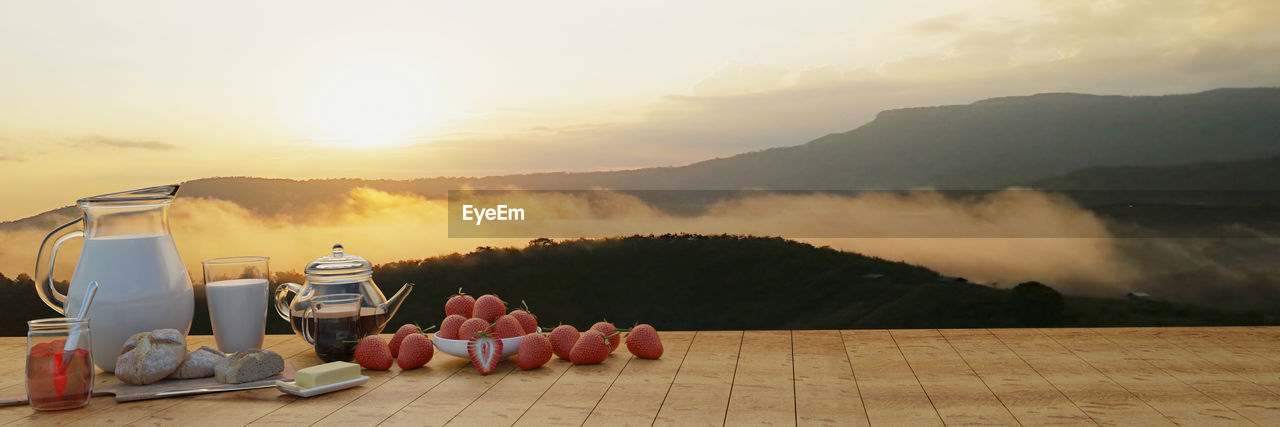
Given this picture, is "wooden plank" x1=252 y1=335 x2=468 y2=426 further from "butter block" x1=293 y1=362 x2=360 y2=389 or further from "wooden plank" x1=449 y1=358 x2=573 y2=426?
"wooden plank" x1=449 y1=358 x2=573 y2=426

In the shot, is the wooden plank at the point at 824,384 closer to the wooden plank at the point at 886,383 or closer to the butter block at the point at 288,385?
the wooden plank at the point at 886,383

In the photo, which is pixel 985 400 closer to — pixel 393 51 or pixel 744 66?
pixel 744 66

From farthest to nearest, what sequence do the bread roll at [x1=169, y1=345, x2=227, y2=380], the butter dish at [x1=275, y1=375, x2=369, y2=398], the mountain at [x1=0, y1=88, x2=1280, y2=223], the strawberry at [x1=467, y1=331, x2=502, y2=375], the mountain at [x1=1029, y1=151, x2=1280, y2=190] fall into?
1. the mountain at [x1=1029, y1=151, x2=1280, y2=190]
2. the mountain at [x1=0, y1=88, x2=1280, y2=223]
3. the strawberry at [x1=467, y1=331, x2=502, y2=375]
4. the bread roll at [x1=169, y1=345, x2=227, y2=380]
5. the butter dish at [x1=275, y1=375, x2=369, y2=398]

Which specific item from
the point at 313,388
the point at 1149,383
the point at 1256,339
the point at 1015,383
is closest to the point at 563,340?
the point at 313,388

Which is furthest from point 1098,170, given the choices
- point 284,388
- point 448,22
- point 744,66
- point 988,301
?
point 284,388

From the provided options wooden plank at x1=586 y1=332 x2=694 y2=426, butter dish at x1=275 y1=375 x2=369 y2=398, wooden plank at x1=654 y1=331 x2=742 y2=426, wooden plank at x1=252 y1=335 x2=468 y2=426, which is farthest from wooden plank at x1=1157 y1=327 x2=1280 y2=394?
butter dish at x1=275 y1=375 x2=369 y2=398

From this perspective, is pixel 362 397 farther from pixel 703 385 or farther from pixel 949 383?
pixel 949 383
